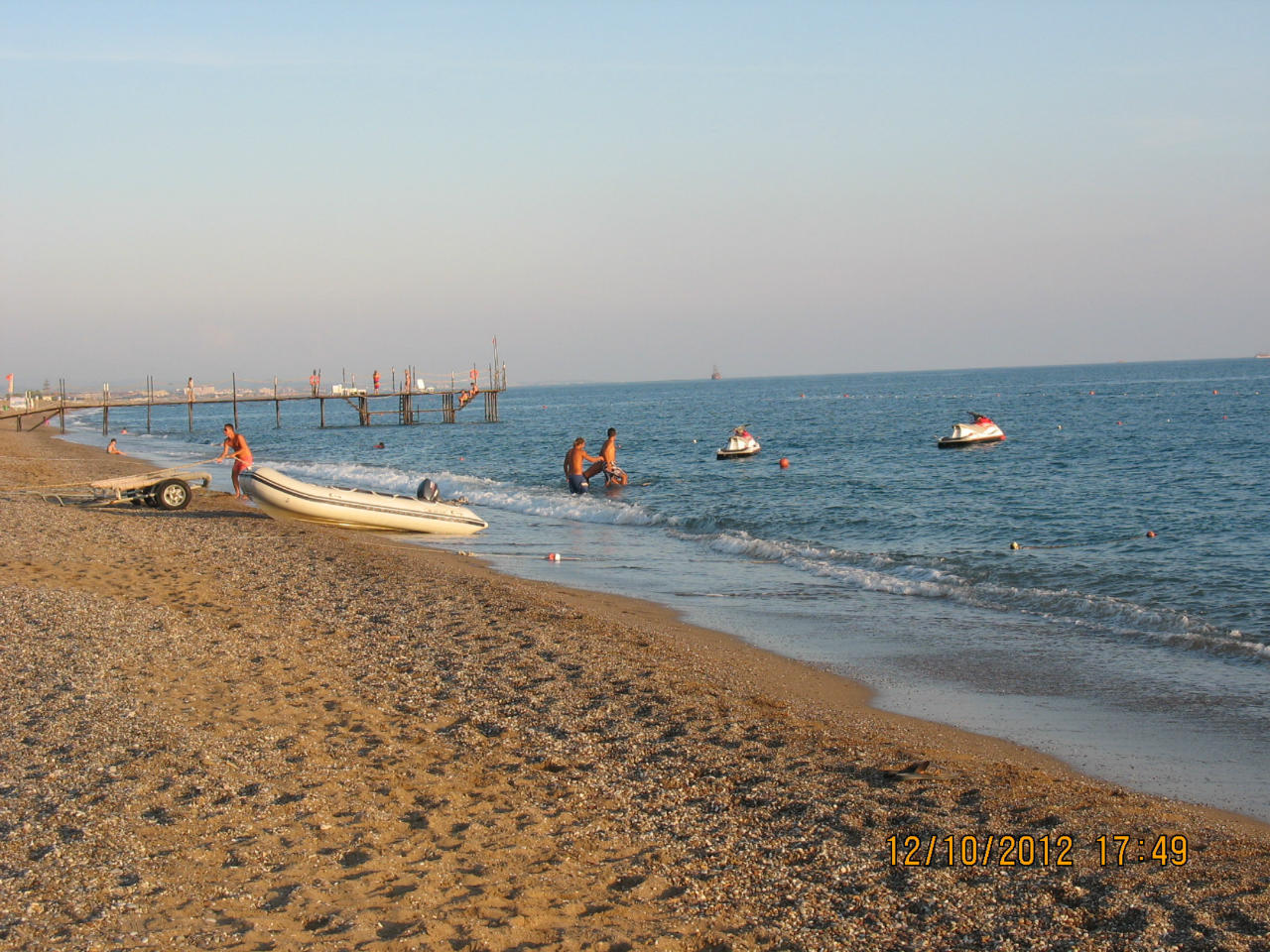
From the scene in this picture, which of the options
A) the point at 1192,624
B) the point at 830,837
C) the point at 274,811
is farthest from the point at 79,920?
the point at 1192,624

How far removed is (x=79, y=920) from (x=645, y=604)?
8.85 m

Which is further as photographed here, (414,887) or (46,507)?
(46,507)

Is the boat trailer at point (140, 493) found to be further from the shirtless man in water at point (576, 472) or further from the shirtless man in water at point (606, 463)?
the shirtless man in water at point (606, 463)

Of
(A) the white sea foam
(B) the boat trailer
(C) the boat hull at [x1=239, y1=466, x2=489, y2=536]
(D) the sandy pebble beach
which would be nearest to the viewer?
(D) the sandy pebble beach

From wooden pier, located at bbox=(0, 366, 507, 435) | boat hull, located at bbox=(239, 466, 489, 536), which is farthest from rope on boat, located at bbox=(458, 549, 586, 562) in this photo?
wooden pier, located at bbox=(0, 366, 507, 435)

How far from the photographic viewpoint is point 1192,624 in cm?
1146

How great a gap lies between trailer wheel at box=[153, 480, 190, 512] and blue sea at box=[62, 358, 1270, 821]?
5931mm

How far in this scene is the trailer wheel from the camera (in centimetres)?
2039

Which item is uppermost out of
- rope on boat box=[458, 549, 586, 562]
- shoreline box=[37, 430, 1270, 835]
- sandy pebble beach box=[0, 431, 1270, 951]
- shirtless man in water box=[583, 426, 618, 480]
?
shirtless man in water box=[583, 426, 618, 480]

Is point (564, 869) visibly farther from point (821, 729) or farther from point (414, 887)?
point (821, 729)

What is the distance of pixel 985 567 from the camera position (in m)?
15.5

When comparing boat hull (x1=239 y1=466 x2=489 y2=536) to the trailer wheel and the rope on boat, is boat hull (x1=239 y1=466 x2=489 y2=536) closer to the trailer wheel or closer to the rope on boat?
the trailer wheel

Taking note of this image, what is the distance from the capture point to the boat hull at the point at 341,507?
19.2m

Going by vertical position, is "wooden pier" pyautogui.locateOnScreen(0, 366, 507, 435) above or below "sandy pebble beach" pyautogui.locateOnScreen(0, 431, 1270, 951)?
above
